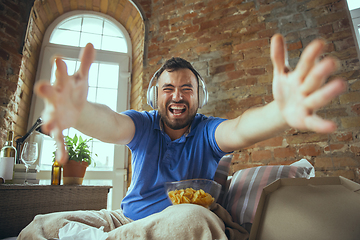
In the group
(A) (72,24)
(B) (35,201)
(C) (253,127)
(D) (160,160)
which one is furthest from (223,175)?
(A) (72,24)

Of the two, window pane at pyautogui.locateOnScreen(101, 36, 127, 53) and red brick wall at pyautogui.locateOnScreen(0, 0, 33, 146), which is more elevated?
window pane at pyautogui.locateOnScreen(101, 36, 127, 53)

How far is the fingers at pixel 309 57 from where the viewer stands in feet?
1.25

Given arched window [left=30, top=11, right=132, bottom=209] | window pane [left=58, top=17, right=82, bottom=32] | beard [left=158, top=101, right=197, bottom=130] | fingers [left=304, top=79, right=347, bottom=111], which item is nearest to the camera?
fingers [left=304, top=79, right=347, bottom=111]

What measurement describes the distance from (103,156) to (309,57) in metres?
2.17

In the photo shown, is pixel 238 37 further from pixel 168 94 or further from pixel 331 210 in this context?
pixel 331 210

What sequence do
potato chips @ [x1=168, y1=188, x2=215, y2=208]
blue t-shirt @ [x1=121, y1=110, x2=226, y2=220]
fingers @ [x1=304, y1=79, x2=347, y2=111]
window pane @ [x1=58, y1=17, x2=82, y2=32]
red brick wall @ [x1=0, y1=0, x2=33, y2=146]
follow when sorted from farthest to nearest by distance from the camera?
window pane @ [x1=58, y1=17, x2=82, y2=32]
red brick wall @ [x1=0, y1=0, x2=33, y2=146]
blue t-shirt @ [x1=121, y1=110, x2=226, y2=220]
potato chips @ [x1=168, y1=188, x2=215, y2=208]
fingers @ [x1=304, y1=79, x2=347, y2=111]

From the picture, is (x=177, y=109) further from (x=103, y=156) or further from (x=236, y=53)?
(x=103, y=156)

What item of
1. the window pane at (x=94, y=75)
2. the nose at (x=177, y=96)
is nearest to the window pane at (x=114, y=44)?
the window pane at (x=94, y=75)

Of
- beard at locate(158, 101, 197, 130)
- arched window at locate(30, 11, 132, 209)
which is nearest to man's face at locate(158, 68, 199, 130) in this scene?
beard at locate(158, 101, 197, 130)

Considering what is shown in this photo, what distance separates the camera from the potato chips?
2.65 feet

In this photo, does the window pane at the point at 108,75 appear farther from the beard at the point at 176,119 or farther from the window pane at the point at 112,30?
the beard at the point at 176,119

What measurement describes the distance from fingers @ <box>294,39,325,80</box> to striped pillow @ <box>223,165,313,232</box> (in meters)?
0.64

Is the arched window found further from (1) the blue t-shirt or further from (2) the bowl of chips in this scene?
(2) the bowl of chips

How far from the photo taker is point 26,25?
2.05m
